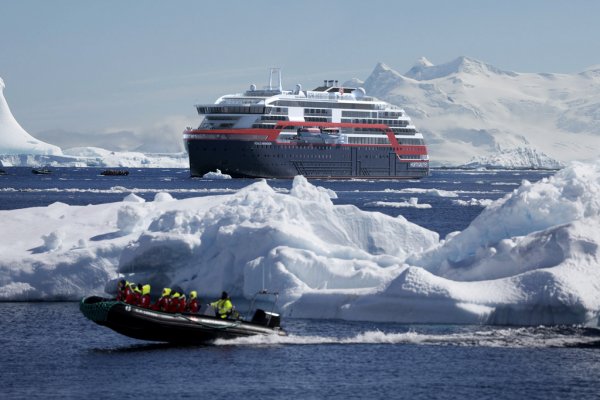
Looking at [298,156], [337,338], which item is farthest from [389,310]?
[298,156]

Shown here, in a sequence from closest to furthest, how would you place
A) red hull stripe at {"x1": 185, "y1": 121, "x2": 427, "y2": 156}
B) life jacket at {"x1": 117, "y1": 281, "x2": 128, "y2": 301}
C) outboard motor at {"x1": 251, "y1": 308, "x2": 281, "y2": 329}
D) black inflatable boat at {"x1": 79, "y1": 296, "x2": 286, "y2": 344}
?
black inflatable boat at {"x1": 79, "y1": 296, "x2": 286, "y2": 344} → outboard motor at {"x1": 251, "y1": 308, "x2": 281, "y2": 329} → life jacket at {"x1": 117, "y1": 281, "x2": 128, "y2": 301} → red hull stripe at {"x1": 185, "y1": 121, "x2": 427, "y2": 156}

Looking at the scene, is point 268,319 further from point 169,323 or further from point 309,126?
point 309,126

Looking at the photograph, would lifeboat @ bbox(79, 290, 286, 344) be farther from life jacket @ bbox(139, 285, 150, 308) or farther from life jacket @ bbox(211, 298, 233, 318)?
life jacket @ bbox(139, 285, 150, 308)

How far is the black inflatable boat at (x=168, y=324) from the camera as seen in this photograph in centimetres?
3309

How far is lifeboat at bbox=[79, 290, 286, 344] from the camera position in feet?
109

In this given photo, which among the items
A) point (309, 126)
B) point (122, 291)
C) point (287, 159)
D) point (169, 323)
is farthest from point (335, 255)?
point (309, 126)

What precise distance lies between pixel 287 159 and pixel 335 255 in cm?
10413

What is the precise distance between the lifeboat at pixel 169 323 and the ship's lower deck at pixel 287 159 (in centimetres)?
10747

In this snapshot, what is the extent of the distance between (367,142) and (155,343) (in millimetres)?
120882

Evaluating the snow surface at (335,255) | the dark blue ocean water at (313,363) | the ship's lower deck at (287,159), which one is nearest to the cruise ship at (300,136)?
the ship's lower deck at (287,159)

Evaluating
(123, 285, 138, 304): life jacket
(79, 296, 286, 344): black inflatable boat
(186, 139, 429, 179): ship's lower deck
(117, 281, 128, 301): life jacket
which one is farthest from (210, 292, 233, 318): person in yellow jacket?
(186, 139, 429, 179): ship's lower deck

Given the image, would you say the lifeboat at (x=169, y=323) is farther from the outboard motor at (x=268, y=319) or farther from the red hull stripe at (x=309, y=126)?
the red hull stripe at (x=309, y=126)

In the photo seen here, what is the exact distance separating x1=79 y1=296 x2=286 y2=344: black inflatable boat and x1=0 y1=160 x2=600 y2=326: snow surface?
11.6 feet

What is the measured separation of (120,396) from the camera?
89.4ft
